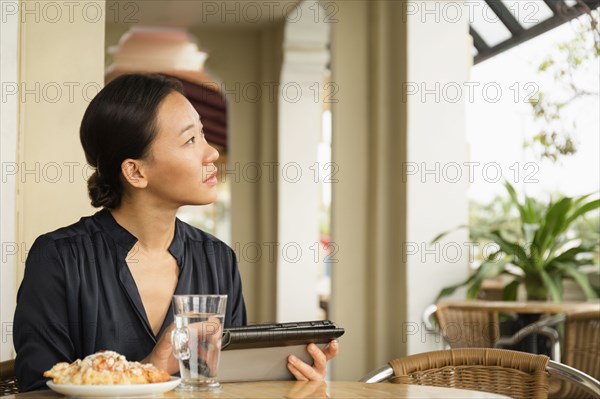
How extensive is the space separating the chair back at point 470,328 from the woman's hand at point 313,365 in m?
2.28

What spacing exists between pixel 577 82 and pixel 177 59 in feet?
18.2

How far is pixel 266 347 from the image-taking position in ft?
5.05

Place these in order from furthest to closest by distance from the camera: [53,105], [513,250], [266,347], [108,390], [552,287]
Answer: [513,250], [552,287], [53,105], [266,347], [108,390]

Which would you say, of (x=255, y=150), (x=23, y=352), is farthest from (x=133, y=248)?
(x=255, y=150)

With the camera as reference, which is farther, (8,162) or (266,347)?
(8,162)

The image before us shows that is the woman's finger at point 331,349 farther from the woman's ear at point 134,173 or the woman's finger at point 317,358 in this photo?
the woman's ear at point 134,173

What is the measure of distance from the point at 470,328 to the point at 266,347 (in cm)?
255

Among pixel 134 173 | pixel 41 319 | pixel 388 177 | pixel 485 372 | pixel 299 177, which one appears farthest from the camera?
pixel 299 177

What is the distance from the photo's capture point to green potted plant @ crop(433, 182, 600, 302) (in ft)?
12.7

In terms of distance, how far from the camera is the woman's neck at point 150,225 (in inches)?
75.8

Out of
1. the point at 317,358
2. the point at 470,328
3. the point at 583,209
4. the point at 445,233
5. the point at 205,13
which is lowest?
the point at 470,328

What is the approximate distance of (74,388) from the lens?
4.23 ft

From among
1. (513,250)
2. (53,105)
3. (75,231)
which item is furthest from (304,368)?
(513,250)

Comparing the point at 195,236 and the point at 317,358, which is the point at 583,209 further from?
the point at 317,358
